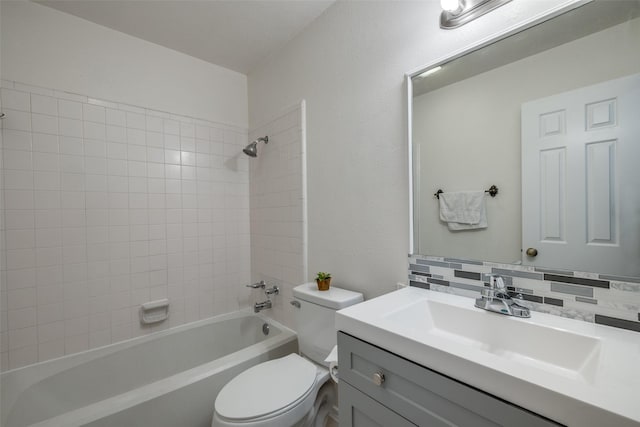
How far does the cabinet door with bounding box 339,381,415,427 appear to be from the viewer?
29.4 inches

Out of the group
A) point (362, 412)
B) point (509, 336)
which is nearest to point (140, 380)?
point (362, 412)

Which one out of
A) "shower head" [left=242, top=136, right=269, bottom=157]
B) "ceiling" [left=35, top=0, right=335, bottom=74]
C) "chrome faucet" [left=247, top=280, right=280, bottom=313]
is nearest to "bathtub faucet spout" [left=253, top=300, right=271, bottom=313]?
"chrome faucet" [left=247, top=280, right=280, bottom=313]

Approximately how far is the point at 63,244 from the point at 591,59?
259 centimetres

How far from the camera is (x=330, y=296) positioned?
4.64 ft

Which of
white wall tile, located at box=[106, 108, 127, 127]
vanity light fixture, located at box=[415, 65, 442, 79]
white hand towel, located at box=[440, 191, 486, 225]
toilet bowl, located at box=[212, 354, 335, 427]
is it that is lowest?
toilet bowl, located at box=[212, 354, 335, 427]

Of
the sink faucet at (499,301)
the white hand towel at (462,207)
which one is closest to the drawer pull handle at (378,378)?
the sink faucet at (499,301)

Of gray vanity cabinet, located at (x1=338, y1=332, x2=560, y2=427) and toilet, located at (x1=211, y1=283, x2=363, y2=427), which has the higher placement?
gray vanity cabinet, located at (x1=338, y1=332, x2=560, y2=427)

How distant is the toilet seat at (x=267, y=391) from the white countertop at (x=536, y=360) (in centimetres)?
54

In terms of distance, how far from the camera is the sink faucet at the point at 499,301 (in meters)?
0.85

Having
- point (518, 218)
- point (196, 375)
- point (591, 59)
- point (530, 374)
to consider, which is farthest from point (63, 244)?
point (591, 59)

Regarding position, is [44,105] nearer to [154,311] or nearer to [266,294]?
[154,311]

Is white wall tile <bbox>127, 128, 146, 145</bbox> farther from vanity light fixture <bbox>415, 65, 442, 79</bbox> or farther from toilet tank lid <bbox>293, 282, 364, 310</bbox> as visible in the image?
vanity light fixture <bbox>415, 65, 442, 79</bbox>

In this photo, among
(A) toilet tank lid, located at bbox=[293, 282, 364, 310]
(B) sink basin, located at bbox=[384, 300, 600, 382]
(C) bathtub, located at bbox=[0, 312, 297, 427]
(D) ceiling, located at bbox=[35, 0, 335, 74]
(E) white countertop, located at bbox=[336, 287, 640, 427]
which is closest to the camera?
(E) white countertop, located at bbox=[336, 287, 640, 427]

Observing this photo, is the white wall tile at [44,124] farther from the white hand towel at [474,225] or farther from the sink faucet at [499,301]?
the sink faucet at [499,301]
